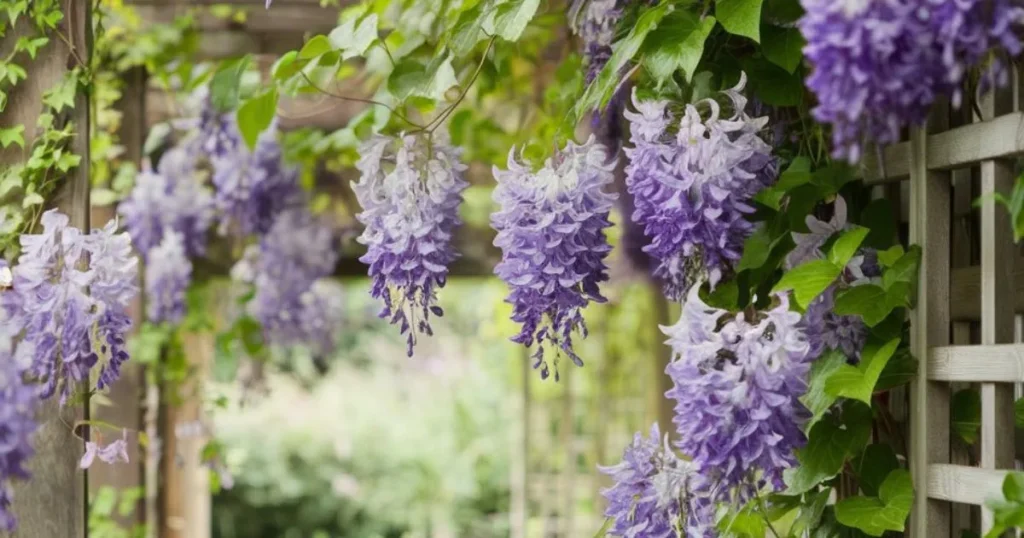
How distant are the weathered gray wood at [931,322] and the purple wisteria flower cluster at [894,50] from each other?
316 millimetres

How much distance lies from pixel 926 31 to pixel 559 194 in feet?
1.76

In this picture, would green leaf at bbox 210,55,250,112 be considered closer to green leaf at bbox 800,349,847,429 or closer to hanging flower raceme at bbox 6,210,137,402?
hanging flower raceme at bbox 6,210,137,402

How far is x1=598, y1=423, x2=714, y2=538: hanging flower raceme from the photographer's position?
5.19ft

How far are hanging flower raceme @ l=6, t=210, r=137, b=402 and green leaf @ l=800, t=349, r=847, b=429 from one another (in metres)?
0.96

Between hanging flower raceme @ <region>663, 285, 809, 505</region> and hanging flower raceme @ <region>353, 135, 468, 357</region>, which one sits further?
hanging flower raceme @ <region>353, 135, 468, 357</region>

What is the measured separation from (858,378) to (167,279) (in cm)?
227

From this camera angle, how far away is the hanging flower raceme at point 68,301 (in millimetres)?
1647

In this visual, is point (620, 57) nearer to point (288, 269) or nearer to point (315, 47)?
point (315, 47)

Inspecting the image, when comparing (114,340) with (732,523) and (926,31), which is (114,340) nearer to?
(732,523)

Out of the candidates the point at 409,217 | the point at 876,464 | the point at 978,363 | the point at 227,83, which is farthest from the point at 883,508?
the point at 227,83

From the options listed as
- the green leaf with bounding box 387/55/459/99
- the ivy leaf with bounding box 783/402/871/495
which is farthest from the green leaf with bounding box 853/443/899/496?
the green leaf with bounding box 387/55/459/99

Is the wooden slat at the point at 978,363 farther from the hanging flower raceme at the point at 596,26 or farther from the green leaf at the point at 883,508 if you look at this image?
the hanging flower raceme at the point at 596,26

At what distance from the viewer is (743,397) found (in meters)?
1.33

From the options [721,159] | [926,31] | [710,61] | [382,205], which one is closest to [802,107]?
[710,61]
